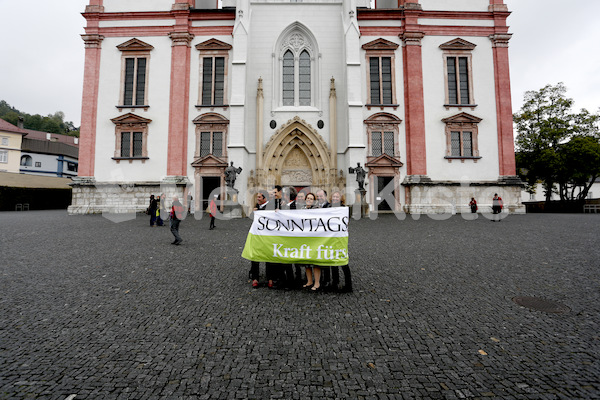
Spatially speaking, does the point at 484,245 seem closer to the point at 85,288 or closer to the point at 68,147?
the point at 85,288

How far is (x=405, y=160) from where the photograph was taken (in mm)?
22172

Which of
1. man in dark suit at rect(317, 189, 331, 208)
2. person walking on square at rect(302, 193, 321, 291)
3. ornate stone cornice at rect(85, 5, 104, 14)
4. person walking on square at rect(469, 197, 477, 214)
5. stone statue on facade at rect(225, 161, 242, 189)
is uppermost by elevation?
ornate stone cornice at rect(85, 5, 104, 14)

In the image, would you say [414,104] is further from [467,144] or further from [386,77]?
[467,144]

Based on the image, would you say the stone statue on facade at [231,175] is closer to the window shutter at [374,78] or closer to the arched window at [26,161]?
the window shutter at [374,78]

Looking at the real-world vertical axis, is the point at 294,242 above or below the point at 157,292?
above

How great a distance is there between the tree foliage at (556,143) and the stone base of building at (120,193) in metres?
33.3

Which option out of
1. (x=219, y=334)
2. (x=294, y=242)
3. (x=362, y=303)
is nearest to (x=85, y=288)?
(x=219, y=334)

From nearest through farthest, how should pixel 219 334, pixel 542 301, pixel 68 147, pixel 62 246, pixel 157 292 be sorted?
pixel 219 334 → pixel 542 301 → pixel 157 292 → pixel 62 246 → pixel 68 147

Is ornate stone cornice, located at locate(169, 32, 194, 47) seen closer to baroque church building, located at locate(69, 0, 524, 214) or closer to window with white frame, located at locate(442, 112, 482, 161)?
baroque church building, located at locate(69, 0, 524, 214)

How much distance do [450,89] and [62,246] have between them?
82.9 ft

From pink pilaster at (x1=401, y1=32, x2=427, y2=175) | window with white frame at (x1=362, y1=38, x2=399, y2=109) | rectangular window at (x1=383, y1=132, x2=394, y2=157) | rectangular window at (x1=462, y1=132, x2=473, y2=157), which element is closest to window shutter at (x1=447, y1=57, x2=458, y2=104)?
pink pilaster at (x1=401, y1=32, x2=427, y2=175)

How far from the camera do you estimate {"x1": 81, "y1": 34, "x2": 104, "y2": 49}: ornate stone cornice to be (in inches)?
886

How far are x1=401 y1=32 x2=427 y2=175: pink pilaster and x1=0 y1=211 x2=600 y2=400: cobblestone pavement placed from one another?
16.2 meters

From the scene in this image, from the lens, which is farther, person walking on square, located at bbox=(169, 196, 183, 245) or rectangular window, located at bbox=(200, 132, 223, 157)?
rectangular window, located at bbox=(200, 132, 223, 157)
